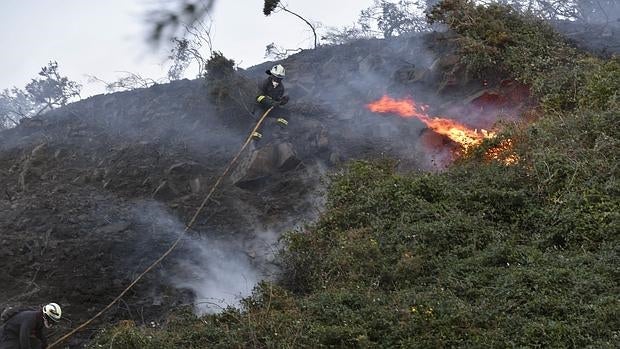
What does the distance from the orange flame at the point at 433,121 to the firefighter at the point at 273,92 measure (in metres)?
3.08

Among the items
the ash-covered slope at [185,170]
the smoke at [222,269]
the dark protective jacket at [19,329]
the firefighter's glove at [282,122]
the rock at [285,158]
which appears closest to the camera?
the dark protective jacket at [19,329]

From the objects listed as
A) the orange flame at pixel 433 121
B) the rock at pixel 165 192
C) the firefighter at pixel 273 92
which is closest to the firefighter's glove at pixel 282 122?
the firefighter at pixel 273 92

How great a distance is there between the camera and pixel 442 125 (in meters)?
14.0

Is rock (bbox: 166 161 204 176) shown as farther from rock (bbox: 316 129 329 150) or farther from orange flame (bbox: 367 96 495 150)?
orange flame (bbox: 367 96 495 150)

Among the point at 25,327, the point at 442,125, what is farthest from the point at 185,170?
the point at 25,327

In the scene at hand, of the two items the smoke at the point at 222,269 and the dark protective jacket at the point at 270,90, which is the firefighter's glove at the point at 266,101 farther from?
the smoke at the point at 222,269

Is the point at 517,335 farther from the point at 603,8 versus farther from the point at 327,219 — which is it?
the point at 603,8

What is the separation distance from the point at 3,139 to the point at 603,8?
20630mm

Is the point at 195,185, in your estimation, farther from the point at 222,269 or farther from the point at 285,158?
the point at 222,269

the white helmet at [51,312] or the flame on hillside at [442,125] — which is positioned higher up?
the flame on hillside at [442,125]

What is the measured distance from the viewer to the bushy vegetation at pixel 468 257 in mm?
6660

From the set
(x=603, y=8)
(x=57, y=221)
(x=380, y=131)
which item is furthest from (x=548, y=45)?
(x=57, y=221)

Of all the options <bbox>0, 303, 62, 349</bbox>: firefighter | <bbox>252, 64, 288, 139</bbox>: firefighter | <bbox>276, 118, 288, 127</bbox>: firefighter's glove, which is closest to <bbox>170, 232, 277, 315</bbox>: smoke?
<bbox>0, 303, 62, 349</bbox>: firefighter

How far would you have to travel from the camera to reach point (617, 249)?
7.53 metres
